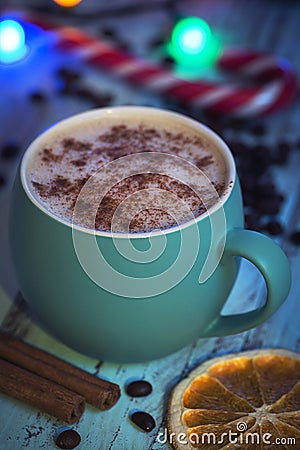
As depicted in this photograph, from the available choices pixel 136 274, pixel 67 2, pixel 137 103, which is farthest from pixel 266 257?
pixel 67 2

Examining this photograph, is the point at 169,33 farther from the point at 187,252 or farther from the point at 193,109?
the point at 187,252

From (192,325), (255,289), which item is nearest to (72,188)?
(192,325)

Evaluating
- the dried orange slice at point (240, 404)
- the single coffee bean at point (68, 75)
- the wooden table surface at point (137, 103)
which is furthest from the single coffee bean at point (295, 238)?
the single coffee bean at point (68, 75)

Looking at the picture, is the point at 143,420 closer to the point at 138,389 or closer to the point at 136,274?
the point at 138,389

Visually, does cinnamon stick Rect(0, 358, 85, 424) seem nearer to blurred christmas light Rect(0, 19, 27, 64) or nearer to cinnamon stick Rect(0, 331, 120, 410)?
cinnamon stick Rect(0, 331, 120, 410)

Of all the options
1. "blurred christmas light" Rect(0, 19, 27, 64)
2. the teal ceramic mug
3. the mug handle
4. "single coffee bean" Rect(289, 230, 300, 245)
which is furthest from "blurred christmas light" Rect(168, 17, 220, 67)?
the mug handle

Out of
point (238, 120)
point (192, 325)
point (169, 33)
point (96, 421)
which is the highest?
point (169, 33)
